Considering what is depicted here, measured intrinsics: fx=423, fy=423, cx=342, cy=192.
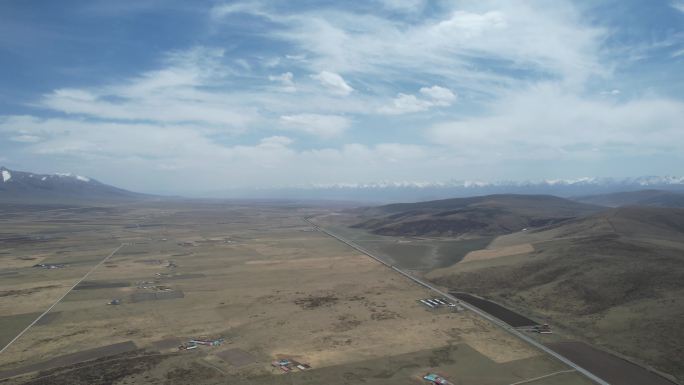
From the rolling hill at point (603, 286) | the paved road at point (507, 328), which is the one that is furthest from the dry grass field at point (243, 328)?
the rolling hill at point (603, 286)

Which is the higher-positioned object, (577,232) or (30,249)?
(577,232)

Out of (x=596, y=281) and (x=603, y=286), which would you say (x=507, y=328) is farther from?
(x=596, y=281)

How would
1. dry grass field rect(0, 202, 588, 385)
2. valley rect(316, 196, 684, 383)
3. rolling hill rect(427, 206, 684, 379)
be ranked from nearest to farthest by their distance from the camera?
dry grass field rect(0, 202, 588, 385) → rolling hill rect(427, 206, 684, 379) → valley rect(316, 196, 684, 383)

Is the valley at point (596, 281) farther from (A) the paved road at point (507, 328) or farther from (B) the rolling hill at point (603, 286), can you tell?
(A) the paved road at point (507, 328)

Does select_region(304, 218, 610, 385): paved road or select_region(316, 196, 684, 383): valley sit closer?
select_region(304, 218, 610, 385): paved road

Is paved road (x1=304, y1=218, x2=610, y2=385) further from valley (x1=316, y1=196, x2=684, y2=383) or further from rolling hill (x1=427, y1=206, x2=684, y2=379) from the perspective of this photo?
rolling hill (x1=427, y1=206, x2=684, y2=379)

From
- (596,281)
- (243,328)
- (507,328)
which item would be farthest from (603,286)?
(243,328)

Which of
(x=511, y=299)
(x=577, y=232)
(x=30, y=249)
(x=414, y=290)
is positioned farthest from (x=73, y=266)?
(x=577, y=232)

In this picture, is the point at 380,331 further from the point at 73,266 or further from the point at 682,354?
the point at 73,266

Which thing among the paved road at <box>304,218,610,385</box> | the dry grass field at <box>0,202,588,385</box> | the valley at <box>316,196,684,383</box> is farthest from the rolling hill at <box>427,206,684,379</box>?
the dry grass field at <box>0,202,588,385</box>
